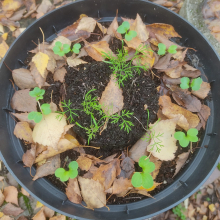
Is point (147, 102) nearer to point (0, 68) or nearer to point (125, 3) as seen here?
point (125, 3)

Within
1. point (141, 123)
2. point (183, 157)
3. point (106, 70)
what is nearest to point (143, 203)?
point (183, 157)

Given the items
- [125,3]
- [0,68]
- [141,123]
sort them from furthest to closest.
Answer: [125,3], [0,68], [141,123]

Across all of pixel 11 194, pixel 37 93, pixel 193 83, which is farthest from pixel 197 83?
pixel 11 194

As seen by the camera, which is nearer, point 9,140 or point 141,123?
point 141,123

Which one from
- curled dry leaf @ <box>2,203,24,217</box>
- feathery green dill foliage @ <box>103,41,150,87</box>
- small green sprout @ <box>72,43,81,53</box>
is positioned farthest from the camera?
curled dry leaf @ <box>2,203,24,217</box>

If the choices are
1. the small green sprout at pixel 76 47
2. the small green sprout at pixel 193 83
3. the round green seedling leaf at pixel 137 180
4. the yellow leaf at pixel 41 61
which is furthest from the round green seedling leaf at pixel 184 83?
the yellow leaf at pixel 41 61

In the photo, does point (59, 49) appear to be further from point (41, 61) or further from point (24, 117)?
A: point (24, 117)

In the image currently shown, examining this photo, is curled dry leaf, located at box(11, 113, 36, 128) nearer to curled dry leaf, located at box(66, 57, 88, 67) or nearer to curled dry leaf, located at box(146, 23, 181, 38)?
curled dry leaf, located at box(66, 57, 88, 67)

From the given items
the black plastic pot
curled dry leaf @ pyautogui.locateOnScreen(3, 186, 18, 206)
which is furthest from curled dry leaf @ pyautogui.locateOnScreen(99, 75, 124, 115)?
curled dry leaf @ pyautogui.locateOnScreen(3, 186, 18, 206)
